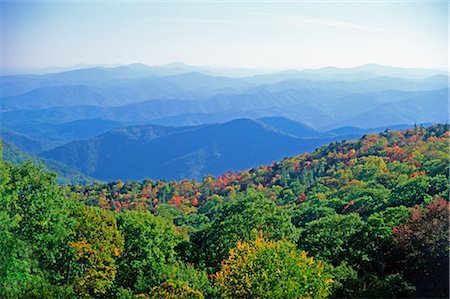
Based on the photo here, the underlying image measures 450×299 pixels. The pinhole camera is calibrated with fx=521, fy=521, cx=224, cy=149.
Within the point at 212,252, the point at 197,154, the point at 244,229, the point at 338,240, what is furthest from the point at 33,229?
the point at 197,154

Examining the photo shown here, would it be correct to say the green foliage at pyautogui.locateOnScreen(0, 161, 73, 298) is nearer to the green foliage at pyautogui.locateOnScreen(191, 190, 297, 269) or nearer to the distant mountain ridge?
the green foliage at pyautogui.locateOnScreen(191, 190, 297, 269)

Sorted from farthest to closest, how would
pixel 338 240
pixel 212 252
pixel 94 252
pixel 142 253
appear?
pixel 338 240 → pixel 212 252 → pixel 142 253 → pixel 94 252

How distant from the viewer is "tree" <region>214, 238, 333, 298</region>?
10688 millimetres

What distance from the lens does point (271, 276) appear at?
425 inches

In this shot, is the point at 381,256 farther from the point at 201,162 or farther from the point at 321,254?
the point at 201,162

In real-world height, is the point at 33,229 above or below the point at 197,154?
above

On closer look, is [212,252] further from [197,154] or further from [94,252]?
[197,154]

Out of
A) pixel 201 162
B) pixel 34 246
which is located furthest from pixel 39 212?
pixel 201 162

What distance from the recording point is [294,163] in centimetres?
6016

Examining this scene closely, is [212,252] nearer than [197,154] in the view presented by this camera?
Yes

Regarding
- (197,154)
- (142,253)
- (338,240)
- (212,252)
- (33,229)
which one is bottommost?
(197,154)

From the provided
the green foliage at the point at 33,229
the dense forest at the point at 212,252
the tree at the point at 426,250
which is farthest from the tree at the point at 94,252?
the tree at the point at 426,250

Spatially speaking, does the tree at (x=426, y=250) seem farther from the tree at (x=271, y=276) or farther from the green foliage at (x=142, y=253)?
the green foliage at (x=142, y=253)

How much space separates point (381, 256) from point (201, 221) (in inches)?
891
